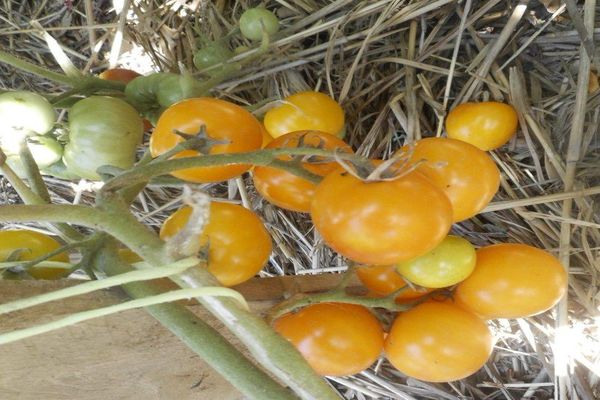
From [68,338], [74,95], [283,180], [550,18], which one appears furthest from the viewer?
[550,18]

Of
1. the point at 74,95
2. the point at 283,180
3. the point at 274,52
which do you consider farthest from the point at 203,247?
the point at 274,52

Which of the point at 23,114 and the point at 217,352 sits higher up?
the point at 23,114

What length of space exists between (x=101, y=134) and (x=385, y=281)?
16.8 inches

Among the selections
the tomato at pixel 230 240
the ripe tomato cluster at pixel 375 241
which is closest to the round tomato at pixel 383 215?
the ripe tomato cluster at pixel 375 241

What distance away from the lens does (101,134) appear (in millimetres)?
757

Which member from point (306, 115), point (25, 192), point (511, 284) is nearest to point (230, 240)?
point (25, 192)

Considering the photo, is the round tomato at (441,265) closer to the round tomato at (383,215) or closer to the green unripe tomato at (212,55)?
the round tomato at (383,215)

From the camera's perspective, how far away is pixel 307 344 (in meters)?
0.64

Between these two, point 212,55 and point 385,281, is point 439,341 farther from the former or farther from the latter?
point 212,55

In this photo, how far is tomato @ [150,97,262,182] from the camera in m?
0.60

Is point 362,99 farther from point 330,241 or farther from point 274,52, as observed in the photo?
point 330,241

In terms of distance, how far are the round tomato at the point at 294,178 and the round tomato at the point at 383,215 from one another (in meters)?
0.09

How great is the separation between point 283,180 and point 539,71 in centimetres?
76

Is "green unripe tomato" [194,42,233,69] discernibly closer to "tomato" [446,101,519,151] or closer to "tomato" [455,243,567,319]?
"tomato" [446,101,519,151]
